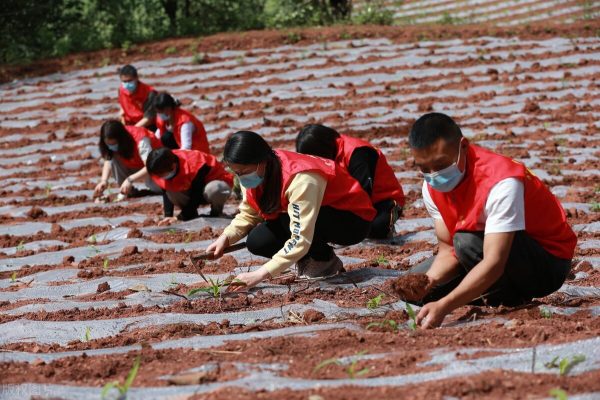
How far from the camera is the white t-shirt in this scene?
9.18 ft

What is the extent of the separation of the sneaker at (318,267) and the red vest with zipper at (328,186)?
0.86ft

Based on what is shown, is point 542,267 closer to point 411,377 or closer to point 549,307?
point 549,307

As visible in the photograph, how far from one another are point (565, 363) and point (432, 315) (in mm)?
632

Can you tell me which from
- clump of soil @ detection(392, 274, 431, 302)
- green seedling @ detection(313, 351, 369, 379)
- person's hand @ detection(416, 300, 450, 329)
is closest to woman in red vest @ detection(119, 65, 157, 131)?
clump of soil @ detection(392, 274, 431, 302)

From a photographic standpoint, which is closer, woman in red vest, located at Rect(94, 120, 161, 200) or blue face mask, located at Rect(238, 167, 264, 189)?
blue face mask, located at Rect(238, 167, 264, 189)

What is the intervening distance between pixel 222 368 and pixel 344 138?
9.28ft

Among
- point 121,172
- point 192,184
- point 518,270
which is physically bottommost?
point 121,172

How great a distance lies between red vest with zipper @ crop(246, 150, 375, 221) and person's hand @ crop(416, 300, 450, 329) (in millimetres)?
1060

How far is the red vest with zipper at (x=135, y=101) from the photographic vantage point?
27.9ft

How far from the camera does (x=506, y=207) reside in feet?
9.20

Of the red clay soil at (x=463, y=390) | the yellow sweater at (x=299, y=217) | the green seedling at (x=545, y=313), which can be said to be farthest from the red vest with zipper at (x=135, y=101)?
the red clay soil at (x=463, y=390)

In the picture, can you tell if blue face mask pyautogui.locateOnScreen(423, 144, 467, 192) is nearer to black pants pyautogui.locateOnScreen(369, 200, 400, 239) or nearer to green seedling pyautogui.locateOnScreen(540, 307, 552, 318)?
green seedling pyautogui.locateOnScreen(540, 307, 552, 318)

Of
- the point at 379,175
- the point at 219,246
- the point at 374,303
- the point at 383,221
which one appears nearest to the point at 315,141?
the point at 379,175

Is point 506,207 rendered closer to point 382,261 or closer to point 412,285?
point 412,285
